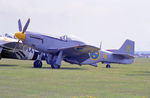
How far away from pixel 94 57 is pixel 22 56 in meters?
6.29

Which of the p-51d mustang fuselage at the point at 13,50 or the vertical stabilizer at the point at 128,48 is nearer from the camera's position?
the p-51d mustang fuselage at the point at 13,50

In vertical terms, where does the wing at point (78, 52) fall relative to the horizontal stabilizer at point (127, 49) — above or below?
below

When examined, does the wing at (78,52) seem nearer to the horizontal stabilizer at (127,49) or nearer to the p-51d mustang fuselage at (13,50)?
the p-51d mustang fuselage at (13,50)

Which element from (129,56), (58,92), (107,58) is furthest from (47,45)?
(58,92)

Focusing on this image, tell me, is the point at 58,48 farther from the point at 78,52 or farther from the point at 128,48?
the point at 128,48

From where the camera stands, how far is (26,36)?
23656 millimetres

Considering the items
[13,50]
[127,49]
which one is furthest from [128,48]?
[13,50]

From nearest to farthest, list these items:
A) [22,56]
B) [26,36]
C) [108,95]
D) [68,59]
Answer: [108,95], [26,36], [68,59], [22,56]

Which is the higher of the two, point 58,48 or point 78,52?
point 58,48

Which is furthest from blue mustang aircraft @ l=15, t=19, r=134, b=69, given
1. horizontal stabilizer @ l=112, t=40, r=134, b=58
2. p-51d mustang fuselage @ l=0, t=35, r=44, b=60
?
horizontal stabilizer @ l=112, t=40, r=134, b=58

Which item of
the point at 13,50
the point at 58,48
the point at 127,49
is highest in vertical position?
the point at 127,49

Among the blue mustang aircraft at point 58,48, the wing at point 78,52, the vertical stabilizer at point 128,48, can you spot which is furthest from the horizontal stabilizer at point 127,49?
the wing at point 78,52

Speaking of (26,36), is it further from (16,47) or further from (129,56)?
(129,56)

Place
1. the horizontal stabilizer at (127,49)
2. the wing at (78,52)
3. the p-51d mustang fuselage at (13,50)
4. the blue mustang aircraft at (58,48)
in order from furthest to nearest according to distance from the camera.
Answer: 1. the horizontal stabilizer at (127,49)
2. the p-51d mustang fuselage at (13,50)
3. the wing at (78,52)
4. the blue mustang aircraft at (58,48)
